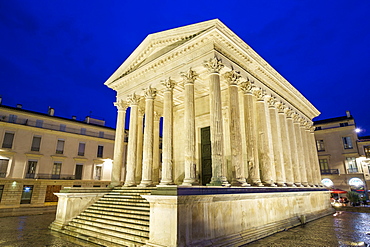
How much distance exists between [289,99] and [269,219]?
37.2 ft

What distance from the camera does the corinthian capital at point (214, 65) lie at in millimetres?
11328

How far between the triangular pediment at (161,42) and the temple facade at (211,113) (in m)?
0.05

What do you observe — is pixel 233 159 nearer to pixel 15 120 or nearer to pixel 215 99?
pixel 215 99

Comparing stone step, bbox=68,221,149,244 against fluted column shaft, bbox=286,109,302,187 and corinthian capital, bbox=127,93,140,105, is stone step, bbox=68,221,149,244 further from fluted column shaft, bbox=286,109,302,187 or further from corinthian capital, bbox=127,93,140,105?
fluted column shaft, bbox=286,109,302,187

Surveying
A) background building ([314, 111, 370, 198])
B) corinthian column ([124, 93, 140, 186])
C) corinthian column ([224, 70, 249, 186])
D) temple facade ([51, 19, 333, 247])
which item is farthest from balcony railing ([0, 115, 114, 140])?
background building ([314, 111, 370, 198])

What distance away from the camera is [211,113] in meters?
10.9

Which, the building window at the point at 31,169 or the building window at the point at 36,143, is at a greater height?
the building window at the point at 36,143

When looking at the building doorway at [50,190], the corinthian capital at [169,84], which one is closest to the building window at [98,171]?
the building doorway at [50,190]

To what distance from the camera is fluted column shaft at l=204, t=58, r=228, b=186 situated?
1018 cm

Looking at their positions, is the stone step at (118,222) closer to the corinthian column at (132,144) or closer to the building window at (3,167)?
the corinthian column at (132,144)

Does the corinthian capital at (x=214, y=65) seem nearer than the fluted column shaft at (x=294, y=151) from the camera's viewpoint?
Yes

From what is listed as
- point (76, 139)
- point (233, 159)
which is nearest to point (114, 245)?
point (233, 159)

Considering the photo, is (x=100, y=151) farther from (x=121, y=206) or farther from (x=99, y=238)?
(x=99, y=238)

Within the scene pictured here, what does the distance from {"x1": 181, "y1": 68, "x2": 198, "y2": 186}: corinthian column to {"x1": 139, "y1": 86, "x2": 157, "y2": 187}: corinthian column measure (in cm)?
299
